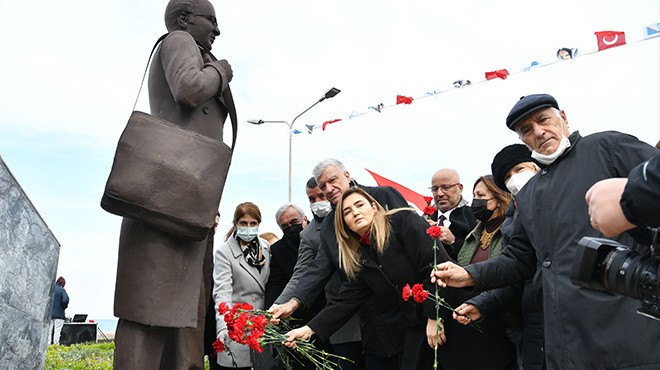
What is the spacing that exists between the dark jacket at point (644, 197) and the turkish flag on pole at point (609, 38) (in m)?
7.66

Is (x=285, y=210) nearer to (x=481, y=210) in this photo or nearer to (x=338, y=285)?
(x=338, y=285)

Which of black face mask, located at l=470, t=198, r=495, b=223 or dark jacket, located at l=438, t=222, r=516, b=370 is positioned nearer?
dark jacket, located at l=438, t=222, r=516, b=370

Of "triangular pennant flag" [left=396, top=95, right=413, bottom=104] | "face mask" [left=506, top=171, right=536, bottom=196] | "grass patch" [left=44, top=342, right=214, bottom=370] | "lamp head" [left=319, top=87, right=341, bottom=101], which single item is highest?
"lamp head" [left=319, top=87, right=341, bottom=101]

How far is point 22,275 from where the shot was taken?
121 inches

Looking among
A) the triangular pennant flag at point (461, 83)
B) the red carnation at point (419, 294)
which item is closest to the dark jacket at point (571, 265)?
the red carnation at point (419, 294)

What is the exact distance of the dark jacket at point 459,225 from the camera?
199 inches

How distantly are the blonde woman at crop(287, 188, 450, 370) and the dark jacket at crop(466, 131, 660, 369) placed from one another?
1088mm

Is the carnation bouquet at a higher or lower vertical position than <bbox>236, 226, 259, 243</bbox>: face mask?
lower

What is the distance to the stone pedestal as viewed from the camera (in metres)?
2.90

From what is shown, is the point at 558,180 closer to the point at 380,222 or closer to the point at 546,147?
the point at 546,147

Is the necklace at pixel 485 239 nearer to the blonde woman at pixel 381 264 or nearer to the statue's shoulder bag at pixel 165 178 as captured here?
the blonde woman at pixel 381 264

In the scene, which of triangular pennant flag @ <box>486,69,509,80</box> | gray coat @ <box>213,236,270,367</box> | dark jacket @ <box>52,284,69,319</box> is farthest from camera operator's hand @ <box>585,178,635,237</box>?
dark jacket @ <box>52,284,69,319</box>

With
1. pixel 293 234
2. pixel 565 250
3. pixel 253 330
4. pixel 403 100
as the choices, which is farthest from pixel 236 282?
pixel 403 100

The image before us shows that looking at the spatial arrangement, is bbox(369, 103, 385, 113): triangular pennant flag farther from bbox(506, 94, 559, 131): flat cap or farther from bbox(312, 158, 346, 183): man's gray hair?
bbox(506, 94, 559, 131): flat cap
